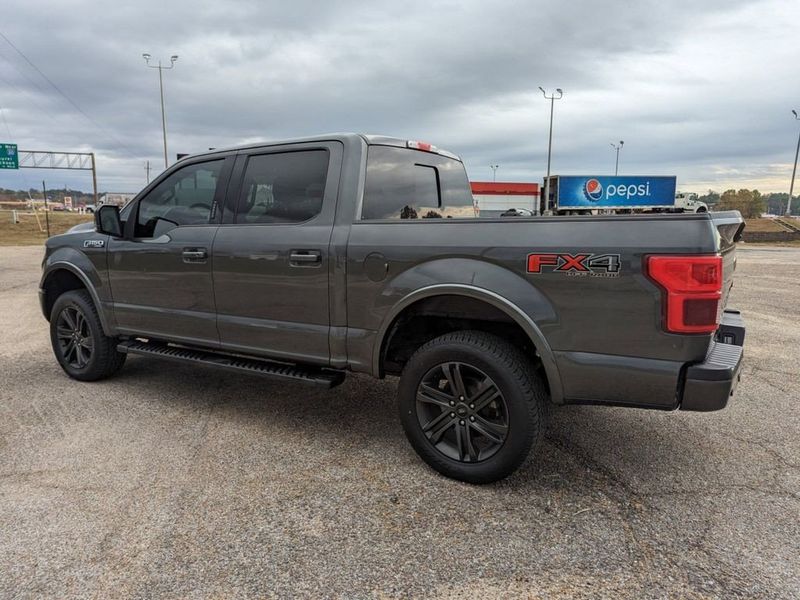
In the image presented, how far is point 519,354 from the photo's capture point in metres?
2.98

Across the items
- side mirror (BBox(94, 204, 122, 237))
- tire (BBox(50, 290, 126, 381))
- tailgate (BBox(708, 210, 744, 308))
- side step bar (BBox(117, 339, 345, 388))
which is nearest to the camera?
tailgate (BBox(708, 210, 744, 308))

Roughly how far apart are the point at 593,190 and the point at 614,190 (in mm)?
1644

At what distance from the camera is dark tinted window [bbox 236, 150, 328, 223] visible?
3.59 metres

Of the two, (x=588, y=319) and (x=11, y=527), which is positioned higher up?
(x=588, y=319)

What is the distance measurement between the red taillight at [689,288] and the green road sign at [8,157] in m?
46.4

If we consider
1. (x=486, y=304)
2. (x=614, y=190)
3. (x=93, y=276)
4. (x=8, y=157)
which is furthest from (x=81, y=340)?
(x=8, y=157)

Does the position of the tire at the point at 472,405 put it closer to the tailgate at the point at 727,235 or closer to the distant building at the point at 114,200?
the tailgate at the point at 727,235

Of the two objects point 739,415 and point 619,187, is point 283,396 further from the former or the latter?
point 619,187

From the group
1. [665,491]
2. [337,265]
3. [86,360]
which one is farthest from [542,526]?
[86,360]

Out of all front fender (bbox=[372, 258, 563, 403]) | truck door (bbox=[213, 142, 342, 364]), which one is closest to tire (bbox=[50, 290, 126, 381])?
truck door (bbox=[213, 142, 342, 364])

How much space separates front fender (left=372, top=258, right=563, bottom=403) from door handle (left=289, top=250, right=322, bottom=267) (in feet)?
1.65

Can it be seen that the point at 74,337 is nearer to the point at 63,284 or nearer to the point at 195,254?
the point at 63,284

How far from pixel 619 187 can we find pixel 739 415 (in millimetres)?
36336

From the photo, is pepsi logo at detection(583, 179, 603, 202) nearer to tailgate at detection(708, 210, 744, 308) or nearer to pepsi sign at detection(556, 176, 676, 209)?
pepsi sign at detection(556, 176, 676, 209)
